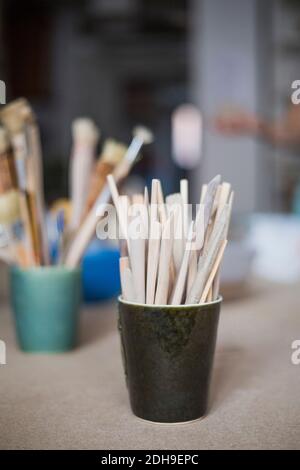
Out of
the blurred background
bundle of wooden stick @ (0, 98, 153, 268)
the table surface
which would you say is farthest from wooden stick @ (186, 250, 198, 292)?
the blurred background

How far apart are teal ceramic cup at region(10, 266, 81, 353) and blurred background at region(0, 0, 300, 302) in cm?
153

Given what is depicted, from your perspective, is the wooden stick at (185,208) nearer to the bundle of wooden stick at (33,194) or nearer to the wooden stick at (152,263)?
the wooden stick at (152,263)

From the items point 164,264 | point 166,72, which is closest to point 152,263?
point 164,264

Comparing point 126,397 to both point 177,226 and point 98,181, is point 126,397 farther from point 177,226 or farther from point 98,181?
point 98,181

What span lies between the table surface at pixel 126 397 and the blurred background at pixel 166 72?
1479mm

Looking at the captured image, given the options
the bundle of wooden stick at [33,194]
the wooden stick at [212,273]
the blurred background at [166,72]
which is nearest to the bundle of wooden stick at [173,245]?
the wooden stick at [212,273]

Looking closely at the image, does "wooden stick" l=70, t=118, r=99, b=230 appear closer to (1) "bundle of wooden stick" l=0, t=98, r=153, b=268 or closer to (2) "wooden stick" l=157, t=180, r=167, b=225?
(1) "bundle of wooden stick" l=0, t=98, r=153, b=268

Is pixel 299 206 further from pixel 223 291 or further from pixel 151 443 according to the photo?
pixel 151 443

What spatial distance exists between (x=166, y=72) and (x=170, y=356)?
4.21 meters

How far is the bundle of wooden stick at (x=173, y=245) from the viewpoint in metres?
0.49

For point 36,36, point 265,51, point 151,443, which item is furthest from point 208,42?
point 151,443

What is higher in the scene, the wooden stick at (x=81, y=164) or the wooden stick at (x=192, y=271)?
the wooden stick at (x=81, y=164)

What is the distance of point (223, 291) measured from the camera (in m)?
0.96
